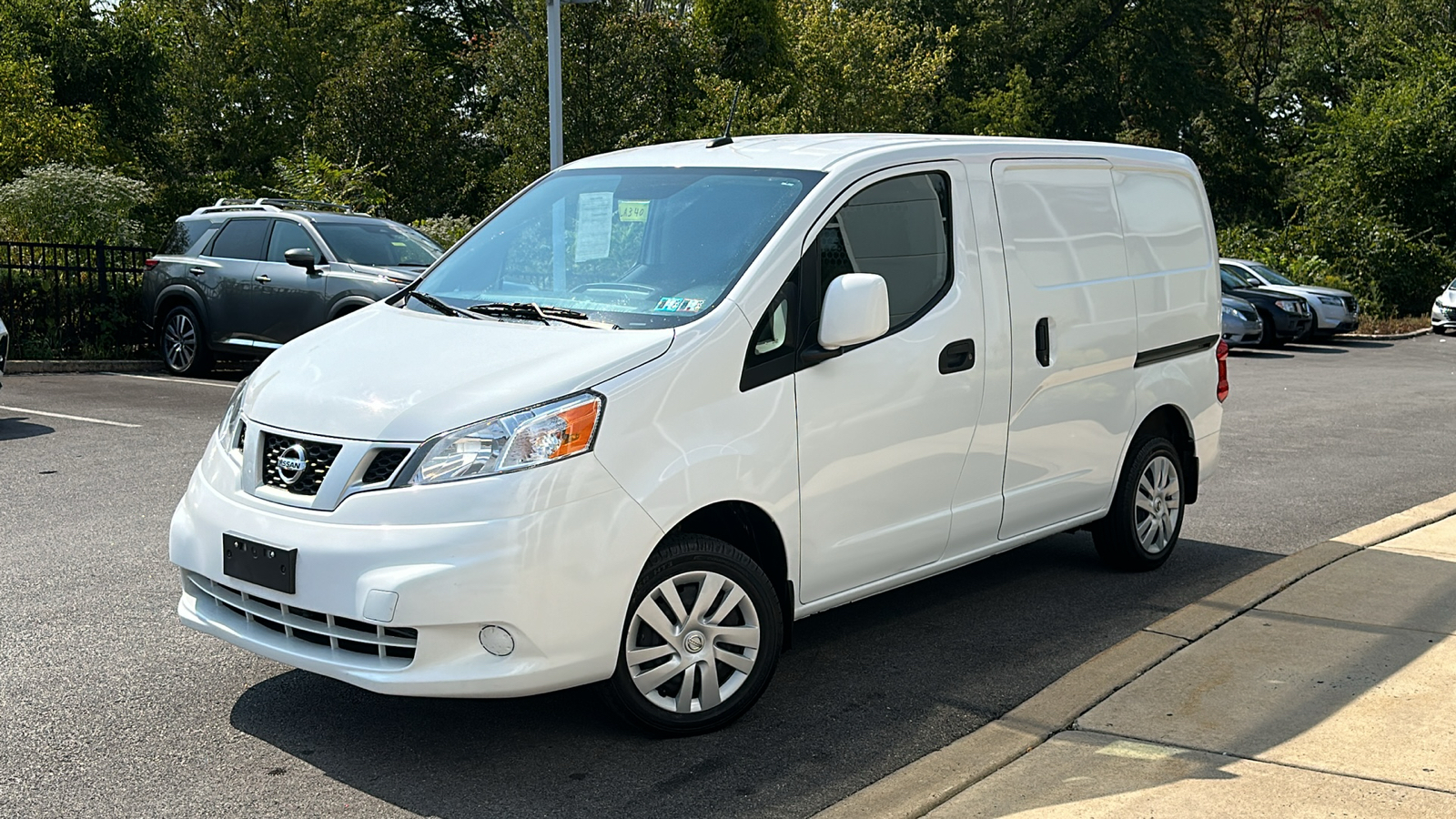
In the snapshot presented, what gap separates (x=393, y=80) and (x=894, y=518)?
1025 inches

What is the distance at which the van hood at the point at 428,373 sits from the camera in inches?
164

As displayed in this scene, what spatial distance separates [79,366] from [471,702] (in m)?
13.0

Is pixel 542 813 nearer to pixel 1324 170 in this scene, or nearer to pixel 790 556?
pixel 790 556

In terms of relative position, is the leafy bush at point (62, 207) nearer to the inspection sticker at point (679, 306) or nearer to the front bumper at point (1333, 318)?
the inspection sticker at point (679, 306)

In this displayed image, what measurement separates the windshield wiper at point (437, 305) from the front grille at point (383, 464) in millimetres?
931

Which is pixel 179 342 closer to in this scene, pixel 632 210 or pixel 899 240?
pixel 632 210

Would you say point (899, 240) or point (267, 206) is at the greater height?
point (267, 206)

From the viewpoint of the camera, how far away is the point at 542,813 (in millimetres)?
3951

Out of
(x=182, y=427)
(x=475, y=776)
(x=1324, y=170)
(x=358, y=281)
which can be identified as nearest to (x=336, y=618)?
(x=475, y=776)

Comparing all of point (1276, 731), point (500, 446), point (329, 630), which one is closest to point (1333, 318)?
point (1276, 731)

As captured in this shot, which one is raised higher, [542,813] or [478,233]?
[478,233]

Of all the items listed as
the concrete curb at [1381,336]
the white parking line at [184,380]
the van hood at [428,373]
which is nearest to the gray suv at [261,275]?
the white parking line at [184,380]

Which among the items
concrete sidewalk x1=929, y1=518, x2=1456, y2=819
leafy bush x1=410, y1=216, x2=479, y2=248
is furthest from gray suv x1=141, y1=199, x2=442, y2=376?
concrete sidewalk x1=929, y1=518, x2=1456, y2=819

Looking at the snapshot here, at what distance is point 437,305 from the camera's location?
5215 millimetres
